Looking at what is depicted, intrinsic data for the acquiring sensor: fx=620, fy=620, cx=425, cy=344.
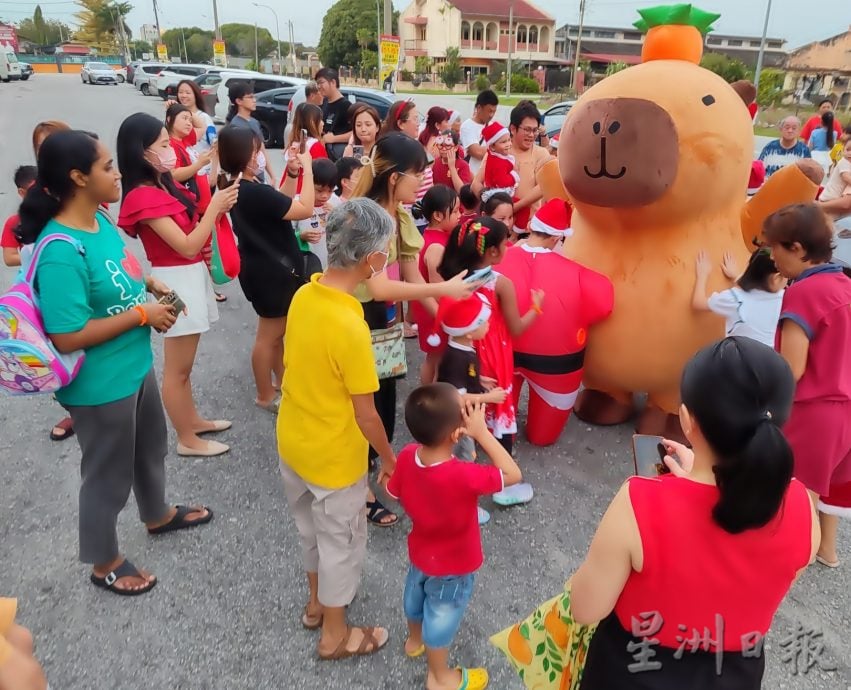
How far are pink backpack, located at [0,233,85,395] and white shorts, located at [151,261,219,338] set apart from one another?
0.92 metres

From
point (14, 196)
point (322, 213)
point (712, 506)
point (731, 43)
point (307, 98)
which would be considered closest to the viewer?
point (712, 506)

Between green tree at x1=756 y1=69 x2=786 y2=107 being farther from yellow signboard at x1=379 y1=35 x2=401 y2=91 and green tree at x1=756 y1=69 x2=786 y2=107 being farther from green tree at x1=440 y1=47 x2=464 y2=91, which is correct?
green tree at x1=440 y1=47 x2=464 y2=91

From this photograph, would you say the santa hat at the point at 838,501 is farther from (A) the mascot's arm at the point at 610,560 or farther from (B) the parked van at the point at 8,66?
(B) the parked van at the point at 8,66

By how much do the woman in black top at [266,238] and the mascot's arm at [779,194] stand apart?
2.39 meters

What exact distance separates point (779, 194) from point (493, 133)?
9.20ft

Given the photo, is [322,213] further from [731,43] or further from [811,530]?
[731,43]

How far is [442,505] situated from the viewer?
1.86 m

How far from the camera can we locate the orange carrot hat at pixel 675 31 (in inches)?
125

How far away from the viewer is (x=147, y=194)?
8.87ft

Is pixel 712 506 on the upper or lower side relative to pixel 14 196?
upper

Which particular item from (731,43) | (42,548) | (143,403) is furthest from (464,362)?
(731,43)

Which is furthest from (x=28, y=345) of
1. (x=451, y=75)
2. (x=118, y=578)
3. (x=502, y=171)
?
(x=451, y=75)

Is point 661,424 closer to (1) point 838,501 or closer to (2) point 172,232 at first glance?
(1) point 838,501

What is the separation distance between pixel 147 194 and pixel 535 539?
2326mm
